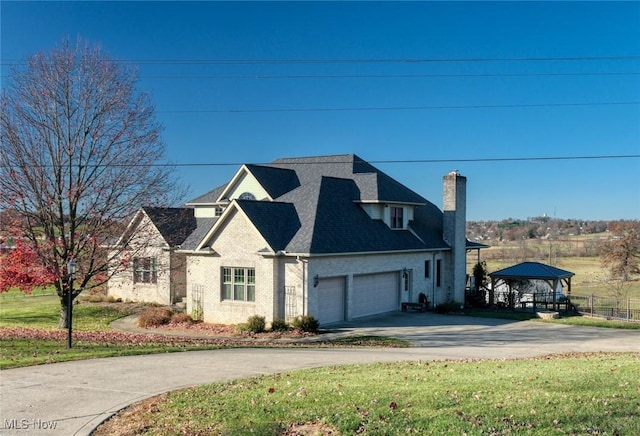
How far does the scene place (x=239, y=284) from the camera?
2811 centimetres

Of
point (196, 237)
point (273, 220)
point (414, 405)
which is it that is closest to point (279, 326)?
point (273, 220)

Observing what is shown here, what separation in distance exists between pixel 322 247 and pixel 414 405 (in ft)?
58.2

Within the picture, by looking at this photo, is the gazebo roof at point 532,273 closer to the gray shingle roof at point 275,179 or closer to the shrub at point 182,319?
the gray shingle roof at point 275,179

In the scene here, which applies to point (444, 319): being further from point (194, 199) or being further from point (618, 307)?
point (194, 199)

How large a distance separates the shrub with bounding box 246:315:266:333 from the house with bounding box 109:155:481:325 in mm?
865

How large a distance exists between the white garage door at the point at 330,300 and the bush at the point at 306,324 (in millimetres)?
1252

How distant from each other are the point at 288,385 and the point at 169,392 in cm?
255

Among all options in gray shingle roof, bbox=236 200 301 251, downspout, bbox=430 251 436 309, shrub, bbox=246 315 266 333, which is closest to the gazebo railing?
downspout, bbox=430 251 436 309

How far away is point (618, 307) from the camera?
111ft

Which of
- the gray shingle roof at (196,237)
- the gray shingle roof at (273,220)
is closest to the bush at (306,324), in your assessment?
the gray shingle roof at (273,220)

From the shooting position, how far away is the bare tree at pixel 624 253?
54688mm

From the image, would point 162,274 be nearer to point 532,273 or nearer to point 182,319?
point 182,319

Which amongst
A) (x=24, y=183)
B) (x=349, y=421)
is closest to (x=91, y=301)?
(x=24, y=183)

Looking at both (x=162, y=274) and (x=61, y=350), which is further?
(x=162, y=274)
